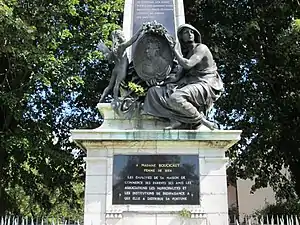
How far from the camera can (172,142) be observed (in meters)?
7.30

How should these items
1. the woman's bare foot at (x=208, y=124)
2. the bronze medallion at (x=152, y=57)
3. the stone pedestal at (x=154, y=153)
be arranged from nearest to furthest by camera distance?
the stone pedestal at (x=154, y=153)
the woman's bare foot at (x=208, y=124)
the bronze medallion at (x=152, y=57)

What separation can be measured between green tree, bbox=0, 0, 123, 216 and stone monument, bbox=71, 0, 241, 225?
5205 mm

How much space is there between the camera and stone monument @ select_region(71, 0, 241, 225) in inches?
277

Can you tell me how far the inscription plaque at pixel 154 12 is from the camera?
8961mm

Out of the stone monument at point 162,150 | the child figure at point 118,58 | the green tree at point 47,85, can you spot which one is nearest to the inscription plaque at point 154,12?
the child figure at point 118,58

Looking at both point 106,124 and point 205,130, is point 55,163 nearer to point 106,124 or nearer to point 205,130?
point 106,124

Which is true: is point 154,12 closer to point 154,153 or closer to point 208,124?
point 208,124

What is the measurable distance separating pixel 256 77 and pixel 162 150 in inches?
345

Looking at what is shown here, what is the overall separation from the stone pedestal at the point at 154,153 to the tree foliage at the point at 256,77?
7090mm

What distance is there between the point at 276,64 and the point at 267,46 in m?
0.69

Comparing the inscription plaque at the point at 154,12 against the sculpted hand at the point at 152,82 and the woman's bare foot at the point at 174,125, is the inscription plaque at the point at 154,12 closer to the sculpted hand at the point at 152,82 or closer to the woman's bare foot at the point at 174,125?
the sculpted hand at the point at 152,82

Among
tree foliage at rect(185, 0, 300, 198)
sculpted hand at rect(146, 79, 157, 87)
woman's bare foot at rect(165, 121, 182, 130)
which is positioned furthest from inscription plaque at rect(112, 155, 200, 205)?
tree foliage at rect(185, 0, 300, 198)

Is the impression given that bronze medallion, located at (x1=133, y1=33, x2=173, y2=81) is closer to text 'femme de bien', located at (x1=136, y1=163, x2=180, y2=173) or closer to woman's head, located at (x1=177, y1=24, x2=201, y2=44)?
woman's head, located at (x1=177, y1=24, x2=201, y2=44)

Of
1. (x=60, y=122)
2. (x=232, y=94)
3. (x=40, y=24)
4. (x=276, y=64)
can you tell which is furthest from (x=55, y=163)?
(x=276, y=64)
